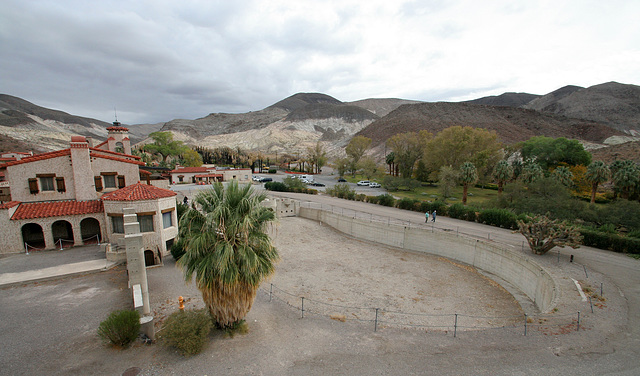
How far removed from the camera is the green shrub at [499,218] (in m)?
31.6

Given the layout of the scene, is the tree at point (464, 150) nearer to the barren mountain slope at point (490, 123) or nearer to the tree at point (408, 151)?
the tree at point (408, 151)

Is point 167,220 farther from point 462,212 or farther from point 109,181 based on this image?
point 462,212

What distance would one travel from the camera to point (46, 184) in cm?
2222

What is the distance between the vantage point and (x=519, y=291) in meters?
21.6

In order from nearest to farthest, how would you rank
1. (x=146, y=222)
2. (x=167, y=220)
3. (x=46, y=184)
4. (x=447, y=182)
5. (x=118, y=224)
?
(x=146, y=222) < (x=118, y=224) < (x=167, y=220) < (x=46, y=184) < (x=447, y=182)

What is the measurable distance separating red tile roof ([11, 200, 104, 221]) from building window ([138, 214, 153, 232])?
447cm

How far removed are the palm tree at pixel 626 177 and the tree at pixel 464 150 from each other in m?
21.1

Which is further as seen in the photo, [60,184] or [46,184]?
[60,184]

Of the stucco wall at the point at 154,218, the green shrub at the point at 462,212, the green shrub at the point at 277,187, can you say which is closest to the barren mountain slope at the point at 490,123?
the green shrub at the point at 277,187

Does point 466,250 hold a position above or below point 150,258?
below

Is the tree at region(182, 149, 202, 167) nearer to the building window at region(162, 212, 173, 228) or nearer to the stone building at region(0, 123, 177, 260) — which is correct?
the stone building at region(0, 123, 177, 260)

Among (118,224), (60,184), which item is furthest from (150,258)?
(60,184)

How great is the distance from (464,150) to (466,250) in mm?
38608

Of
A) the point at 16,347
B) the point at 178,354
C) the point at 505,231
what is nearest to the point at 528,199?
the point at 505,231
